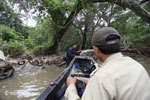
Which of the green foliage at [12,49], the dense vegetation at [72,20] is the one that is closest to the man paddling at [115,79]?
the dense vegetation at [72,20]

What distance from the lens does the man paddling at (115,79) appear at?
0.77 metres

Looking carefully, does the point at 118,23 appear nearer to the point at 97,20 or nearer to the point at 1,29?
the point at 97,20

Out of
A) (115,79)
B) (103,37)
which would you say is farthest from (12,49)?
(115,79)

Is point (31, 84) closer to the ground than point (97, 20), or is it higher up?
closer to the ground

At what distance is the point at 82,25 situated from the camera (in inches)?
623

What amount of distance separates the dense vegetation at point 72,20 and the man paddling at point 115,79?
23.2 ft

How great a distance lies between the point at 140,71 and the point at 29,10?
10.4 metres

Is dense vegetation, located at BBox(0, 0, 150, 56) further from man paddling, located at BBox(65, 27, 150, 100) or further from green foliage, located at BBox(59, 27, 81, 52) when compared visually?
man paddling, located at BBox(65, 27, 150, 100)

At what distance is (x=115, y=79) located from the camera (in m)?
0.79

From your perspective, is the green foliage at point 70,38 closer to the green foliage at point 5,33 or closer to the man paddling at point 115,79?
the green foliage at point 5,33

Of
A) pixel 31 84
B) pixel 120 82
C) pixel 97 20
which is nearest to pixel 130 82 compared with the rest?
pixel 120 82

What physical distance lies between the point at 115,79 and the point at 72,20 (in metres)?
10.4

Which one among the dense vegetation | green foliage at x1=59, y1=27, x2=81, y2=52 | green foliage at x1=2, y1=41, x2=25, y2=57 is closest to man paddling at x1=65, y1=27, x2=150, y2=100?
the dense vegetation

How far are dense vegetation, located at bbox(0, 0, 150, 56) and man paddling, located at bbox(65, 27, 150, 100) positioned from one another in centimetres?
708
